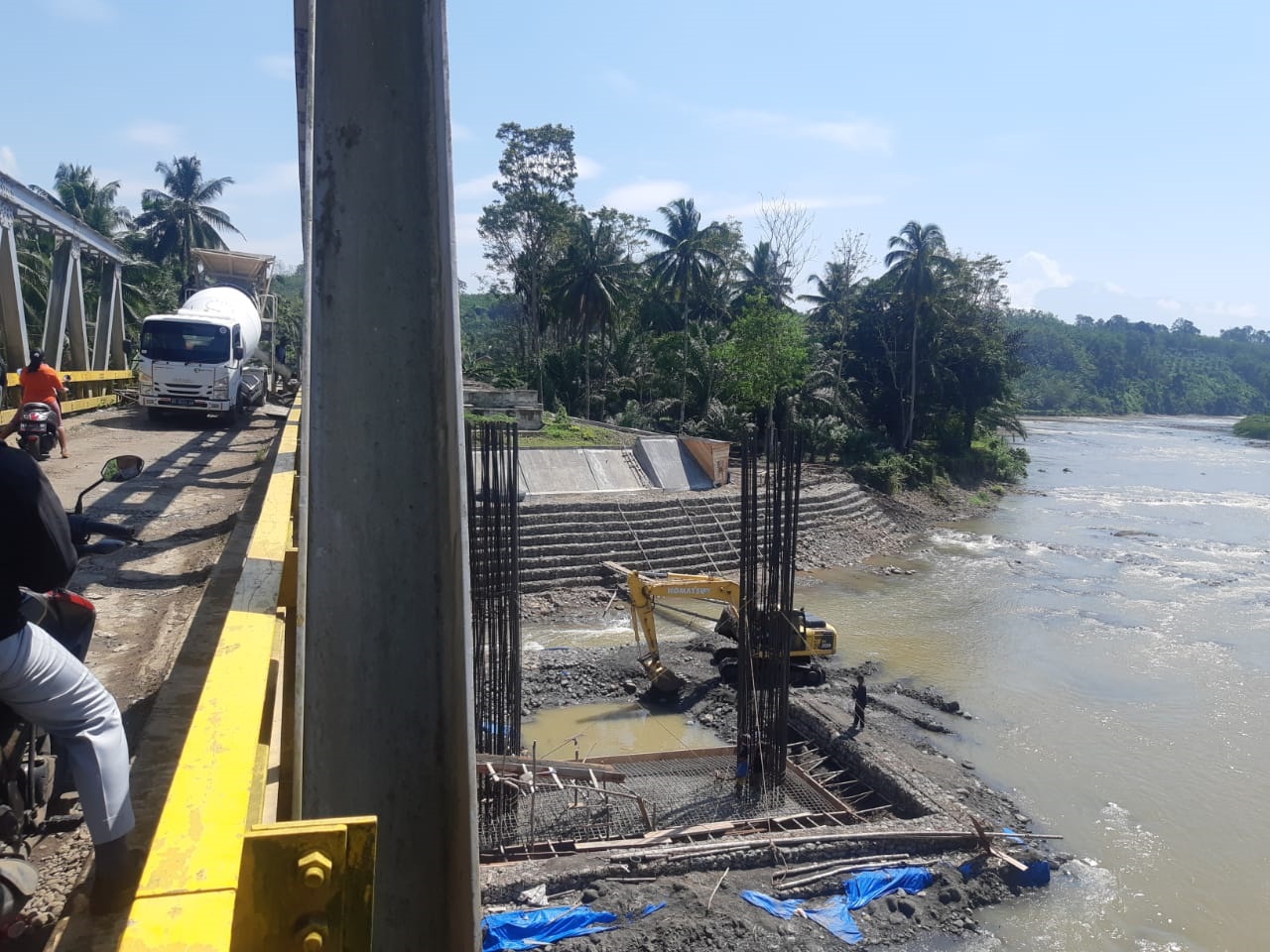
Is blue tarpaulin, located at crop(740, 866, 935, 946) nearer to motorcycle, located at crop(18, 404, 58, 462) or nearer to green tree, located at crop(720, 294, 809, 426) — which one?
motorcycle, located at crop(18, 404, 58, 462)

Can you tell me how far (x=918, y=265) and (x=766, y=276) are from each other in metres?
6.40

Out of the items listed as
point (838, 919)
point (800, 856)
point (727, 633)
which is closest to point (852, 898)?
point (838, 919)

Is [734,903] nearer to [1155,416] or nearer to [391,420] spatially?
[391,420]

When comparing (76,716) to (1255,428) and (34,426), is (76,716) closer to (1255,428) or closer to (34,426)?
(34,426)

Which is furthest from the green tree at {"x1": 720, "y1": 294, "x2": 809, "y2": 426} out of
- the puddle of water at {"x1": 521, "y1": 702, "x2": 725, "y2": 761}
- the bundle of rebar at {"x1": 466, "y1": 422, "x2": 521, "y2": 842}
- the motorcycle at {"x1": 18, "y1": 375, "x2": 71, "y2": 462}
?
the motorcycle at {"x1": 18, "y1": 375, "x2": 71, "y2": 462}

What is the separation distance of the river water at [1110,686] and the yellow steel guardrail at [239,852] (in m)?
6.84

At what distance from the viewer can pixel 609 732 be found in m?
10.9

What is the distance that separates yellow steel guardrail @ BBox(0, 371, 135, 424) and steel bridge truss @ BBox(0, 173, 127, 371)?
444mm

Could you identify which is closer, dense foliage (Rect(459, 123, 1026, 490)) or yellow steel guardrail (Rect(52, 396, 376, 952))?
yellow steel guardrail (Rect(52, 396, 376, 952))

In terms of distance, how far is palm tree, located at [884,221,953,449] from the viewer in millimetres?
31328

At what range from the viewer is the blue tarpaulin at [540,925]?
5953 millimetres

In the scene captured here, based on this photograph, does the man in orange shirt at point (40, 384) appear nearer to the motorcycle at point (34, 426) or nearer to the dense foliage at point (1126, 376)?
the motorcycle at point (34, 426)

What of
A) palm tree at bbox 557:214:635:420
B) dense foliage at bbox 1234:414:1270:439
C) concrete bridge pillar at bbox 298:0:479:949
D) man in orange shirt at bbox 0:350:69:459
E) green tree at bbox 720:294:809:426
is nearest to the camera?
concrete bridge pillar at bbox 298:0:479:949

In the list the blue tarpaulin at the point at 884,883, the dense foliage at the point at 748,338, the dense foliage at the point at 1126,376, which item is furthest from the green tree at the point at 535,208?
the dense foliage at the point at 1126,376
